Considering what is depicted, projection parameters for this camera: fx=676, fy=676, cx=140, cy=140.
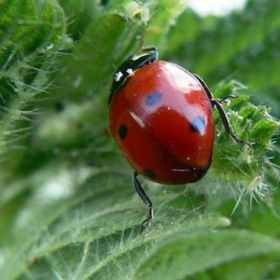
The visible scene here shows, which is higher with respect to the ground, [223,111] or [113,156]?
[223,111]

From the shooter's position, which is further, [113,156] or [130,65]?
[113,156]

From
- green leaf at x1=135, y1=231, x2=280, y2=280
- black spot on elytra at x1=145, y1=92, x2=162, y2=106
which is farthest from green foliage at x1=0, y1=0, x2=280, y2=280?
black spot on elytra at x1=145, y1=92, x2=162, y2=106

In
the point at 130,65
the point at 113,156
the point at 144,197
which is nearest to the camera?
the point at 144,197

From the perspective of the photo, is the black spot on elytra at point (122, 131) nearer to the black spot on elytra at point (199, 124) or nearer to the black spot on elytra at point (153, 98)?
the black spot on elytra at point (153, 98)

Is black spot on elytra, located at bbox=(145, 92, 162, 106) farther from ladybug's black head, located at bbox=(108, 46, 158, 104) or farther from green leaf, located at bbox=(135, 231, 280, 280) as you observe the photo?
green leaf, located at bbox=(135, 231, 280, 280)

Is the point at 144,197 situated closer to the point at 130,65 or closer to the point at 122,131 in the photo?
the point at 122,131

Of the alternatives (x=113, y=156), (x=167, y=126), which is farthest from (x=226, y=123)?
(x=113, y=156)

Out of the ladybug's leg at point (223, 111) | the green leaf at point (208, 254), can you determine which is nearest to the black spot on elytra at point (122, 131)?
the ladybug's leg at point (223, 111)
